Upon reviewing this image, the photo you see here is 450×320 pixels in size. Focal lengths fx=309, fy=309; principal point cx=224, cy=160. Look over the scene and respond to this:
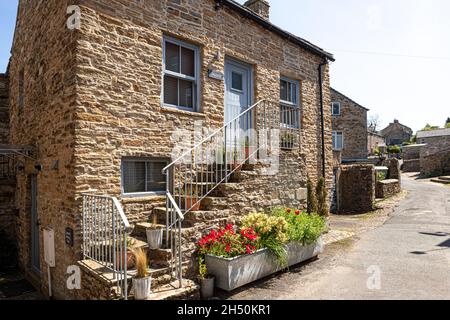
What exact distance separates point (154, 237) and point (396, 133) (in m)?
57.7

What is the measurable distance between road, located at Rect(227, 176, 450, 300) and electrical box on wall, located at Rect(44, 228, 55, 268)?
3.60 m

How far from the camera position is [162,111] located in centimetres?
655

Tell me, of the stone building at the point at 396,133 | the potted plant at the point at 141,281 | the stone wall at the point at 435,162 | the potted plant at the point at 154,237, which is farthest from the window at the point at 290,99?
the stone building at the point at 396,133

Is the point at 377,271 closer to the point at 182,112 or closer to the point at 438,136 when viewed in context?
the point at 182,112

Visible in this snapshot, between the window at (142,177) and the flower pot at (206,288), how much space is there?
7.21 feet

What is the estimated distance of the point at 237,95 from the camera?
27.9ft

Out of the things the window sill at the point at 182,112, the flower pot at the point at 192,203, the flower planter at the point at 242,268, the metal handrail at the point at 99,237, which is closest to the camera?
the metal handrail at the point at 99,237

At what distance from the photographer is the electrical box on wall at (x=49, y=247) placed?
6070 millimetres

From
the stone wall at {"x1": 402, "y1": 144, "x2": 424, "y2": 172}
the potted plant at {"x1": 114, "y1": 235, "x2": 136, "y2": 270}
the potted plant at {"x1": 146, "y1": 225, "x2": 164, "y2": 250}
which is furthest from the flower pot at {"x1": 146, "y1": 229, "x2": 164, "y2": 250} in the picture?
the stone wall at {"x1": 402, "y1": 144, "x2": 424, "y2": 172}

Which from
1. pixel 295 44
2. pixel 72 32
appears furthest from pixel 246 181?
pixel 295 44

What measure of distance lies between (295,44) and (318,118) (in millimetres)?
2672

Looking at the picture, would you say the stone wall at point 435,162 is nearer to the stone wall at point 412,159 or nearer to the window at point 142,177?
the stone wall at point 412,159

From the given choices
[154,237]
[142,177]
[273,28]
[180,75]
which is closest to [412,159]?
[273,28]

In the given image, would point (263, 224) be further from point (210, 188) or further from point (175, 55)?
point (175, 55)
